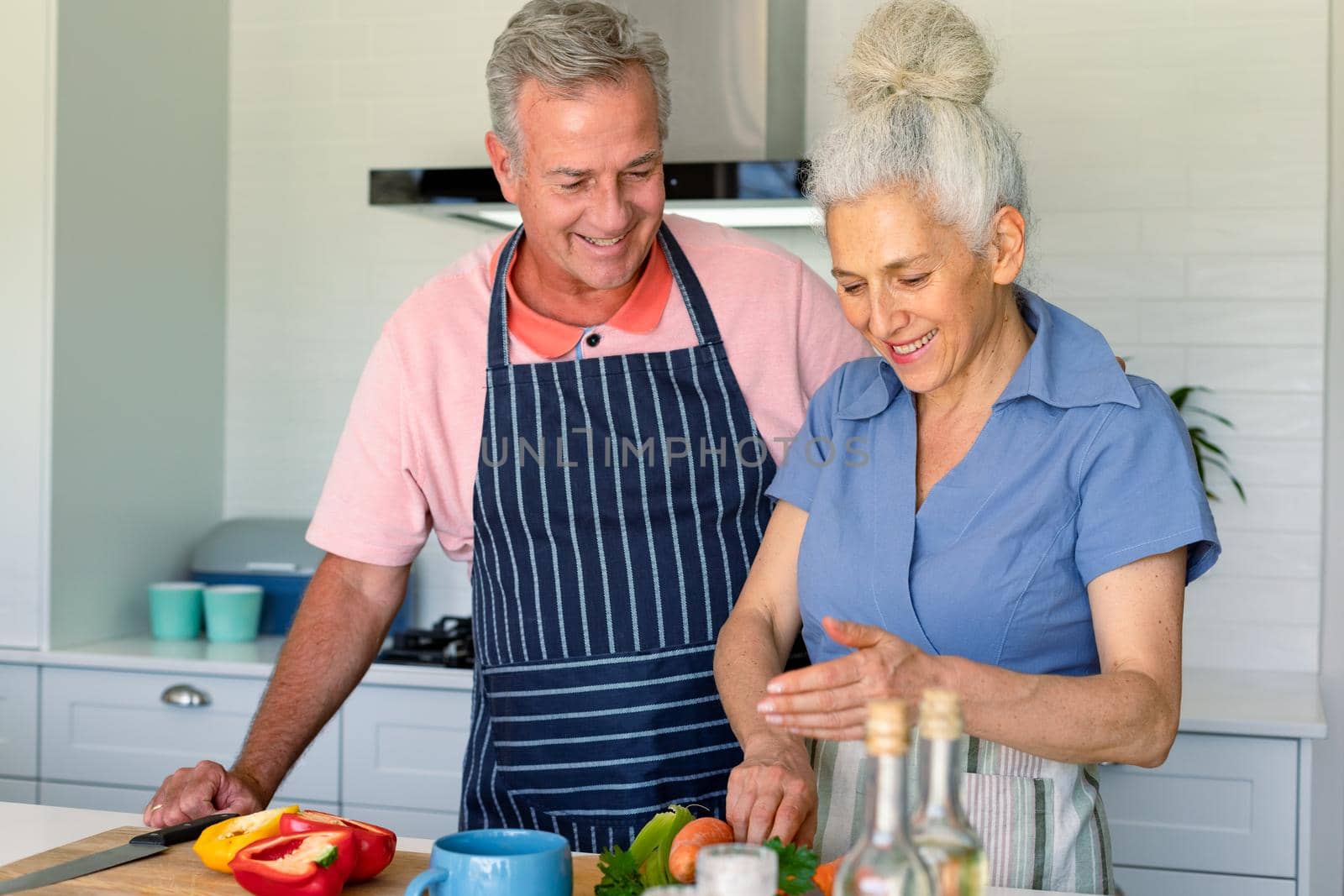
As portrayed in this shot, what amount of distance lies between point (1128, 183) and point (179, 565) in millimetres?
2611

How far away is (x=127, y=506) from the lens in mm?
3580

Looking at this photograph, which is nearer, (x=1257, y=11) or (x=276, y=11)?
(x=1257, y=11)

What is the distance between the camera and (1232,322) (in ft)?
10.9

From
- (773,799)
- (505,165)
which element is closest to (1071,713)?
(773,799)

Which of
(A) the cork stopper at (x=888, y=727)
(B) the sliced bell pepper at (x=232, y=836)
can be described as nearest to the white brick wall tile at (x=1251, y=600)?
(B) the sliced bell pepper at (x=232, y=836)

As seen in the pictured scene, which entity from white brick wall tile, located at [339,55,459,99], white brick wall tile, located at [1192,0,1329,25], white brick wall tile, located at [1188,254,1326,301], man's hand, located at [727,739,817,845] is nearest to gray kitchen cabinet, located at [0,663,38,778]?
white brick wall tile, located at [339,55,459,99]

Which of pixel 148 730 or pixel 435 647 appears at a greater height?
pixel 435 647

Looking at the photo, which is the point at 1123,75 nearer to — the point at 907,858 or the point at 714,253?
the point at 714,253

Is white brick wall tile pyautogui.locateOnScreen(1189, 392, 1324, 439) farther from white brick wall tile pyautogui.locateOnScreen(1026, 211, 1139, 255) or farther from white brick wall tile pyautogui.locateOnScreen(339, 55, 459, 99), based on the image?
white brick wall tile pyautogui.locateOnScreen(339, 55, 459, 99)

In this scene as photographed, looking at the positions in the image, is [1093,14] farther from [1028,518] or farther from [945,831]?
[945,831]

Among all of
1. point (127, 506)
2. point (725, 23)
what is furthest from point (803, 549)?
point (127, 506)

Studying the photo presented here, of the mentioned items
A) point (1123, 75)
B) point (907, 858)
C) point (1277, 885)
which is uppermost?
point (1123, 75)

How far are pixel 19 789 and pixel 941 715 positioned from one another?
3.10 meters

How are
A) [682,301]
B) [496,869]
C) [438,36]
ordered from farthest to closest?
[438,36] → [682,301] → [496,869]
